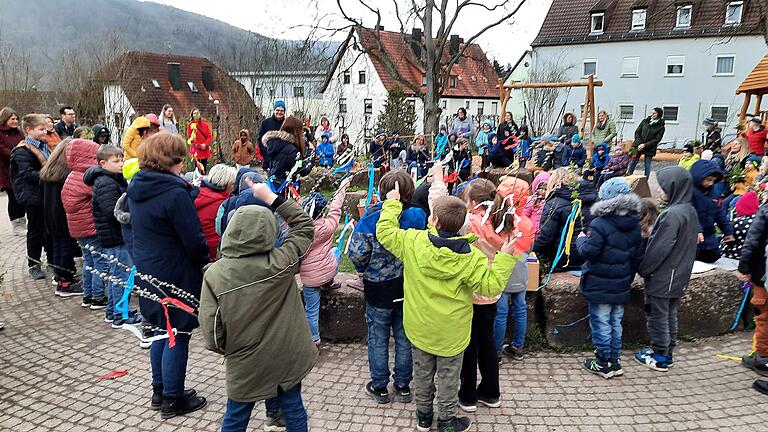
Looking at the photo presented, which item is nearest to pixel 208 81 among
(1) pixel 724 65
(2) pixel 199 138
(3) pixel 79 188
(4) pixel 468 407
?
(2) pixel 199 138

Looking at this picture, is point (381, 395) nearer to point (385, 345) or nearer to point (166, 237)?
point (385, 345)

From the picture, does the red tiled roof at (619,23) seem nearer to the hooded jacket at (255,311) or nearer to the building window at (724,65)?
the building window at (724,65)

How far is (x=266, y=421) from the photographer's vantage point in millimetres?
3738

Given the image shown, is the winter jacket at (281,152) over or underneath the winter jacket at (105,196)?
over

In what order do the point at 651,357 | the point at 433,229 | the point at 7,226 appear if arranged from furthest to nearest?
the point at 7,226, the point at 651,357, the point at 433,229

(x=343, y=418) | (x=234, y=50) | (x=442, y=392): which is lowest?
(x=343, y=418)

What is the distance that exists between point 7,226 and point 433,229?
32.6ft

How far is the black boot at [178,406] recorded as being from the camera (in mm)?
3854

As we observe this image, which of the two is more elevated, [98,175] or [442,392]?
[98,175]

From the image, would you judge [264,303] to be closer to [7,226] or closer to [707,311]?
[707,311]

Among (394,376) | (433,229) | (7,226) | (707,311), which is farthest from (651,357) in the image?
(7,226)

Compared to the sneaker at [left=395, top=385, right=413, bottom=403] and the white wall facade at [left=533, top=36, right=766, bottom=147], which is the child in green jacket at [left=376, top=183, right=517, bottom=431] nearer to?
the sneaker at [left=395, top=385, right=413, bottom=403]

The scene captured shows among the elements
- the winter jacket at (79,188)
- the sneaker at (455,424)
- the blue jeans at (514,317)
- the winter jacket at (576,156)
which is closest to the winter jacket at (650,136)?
the winter jacket at (576,156)

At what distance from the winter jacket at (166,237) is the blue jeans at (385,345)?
4.48 feet
